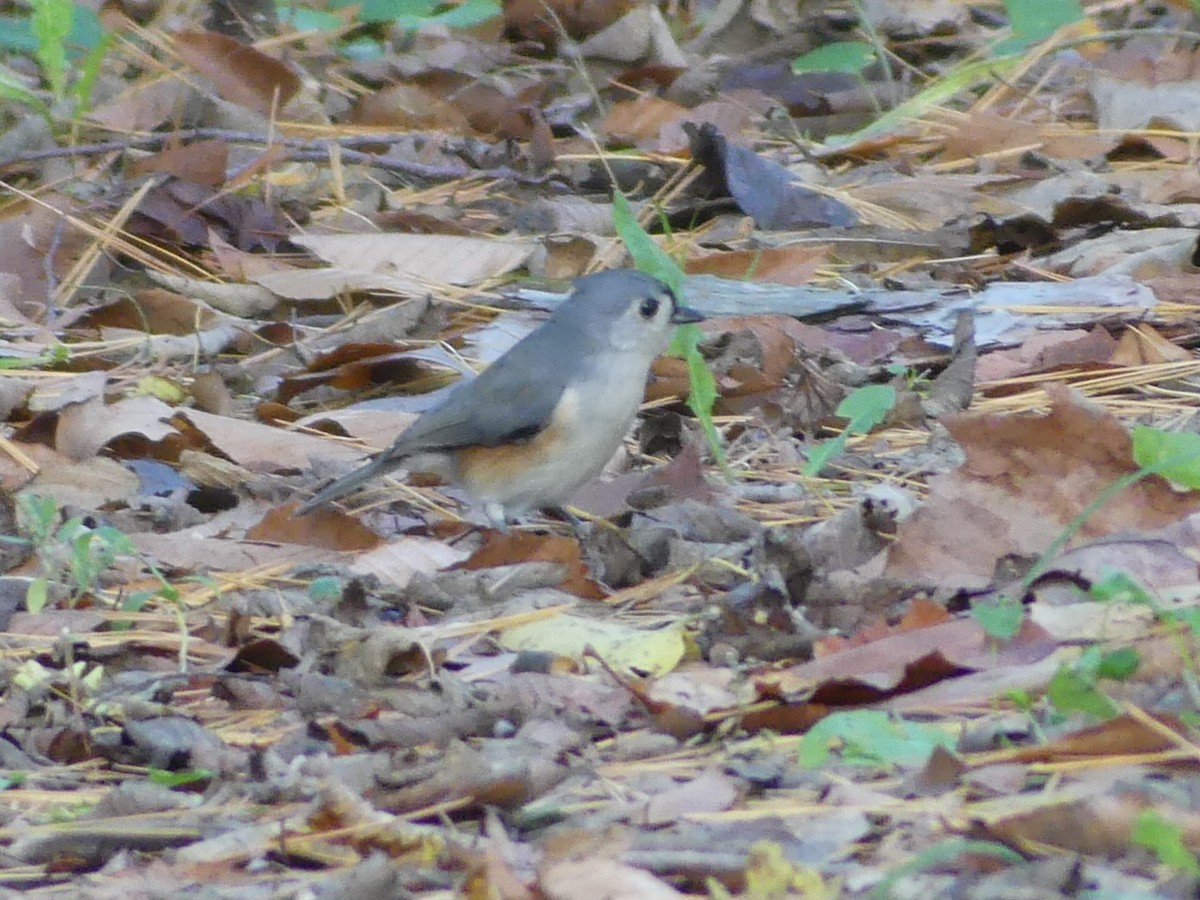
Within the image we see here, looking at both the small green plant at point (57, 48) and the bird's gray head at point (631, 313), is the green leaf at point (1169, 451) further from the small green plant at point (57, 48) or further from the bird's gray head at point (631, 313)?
the small green plant at point (57, 48)

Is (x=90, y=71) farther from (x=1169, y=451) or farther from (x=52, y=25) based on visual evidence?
(x=1169, y=451)

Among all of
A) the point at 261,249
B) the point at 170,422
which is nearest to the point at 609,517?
the point at 170,422

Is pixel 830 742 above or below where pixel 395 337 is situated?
above

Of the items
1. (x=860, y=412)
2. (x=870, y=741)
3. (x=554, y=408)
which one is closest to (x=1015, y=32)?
(x=554, y=408)

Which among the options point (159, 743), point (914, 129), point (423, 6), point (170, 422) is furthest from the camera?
point (423, 6)

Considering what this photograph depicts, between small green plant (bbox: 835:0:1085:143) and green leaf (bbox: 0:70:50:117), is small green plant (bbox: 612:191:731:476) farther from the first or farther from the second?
green leaf (bbox: 0:70:50:117)

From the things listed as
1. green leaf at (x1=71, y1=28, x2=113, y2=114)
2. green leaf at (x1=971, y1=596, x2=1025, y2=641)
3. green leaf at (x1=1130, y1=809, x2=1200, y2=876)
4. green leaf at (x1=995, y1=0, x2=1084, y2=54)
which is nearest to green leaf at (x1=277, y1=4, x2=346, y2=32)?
green leaf at (x1=71, y1=28, x2=113, y2=114)

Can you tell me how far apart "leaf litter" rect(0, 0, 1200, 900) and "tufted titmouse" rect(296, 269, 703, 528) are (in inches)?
6.9

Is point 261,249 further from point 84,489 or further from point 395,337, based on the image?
point 84,489

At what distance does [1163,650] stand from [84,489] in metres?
2.79

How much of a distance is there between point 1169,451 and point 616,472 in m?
1.98

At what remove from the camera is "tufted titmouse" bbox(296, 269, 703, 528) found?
4.43m

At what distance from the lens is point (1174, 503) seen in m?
3.28

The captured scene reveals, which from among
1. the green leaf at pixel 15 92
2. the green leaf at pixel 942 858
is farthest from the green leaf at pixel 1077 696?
the green leaf at pixel 15 92
